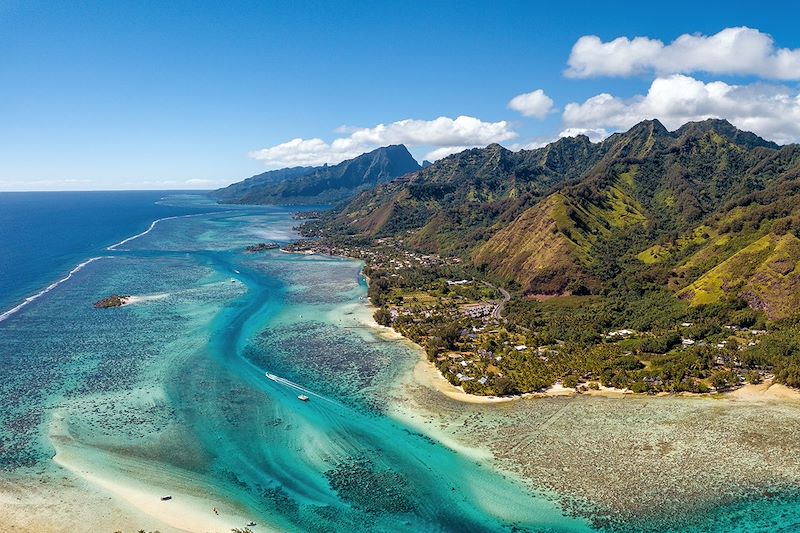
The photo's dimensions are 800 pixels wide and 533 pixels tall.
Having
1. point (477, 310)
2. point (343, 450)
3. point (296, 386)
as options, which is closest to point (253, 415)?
point (296, 386)

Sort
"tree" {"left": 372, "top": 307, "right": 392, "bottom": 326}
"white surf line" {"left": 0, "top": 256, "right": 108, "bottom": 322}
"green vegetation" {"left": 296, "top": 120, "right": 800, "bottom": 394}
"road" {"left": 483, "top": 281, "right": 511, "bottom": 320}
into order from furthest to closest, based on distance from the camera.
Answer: "road" {"left": 483, "top": 281, "right": 511, "bottom": 320}, "white surf line" {"left": 0, "top": 256, "right": 108, "bottom": 322}, "tree" {"left": 372, "top": 307, "right": 392, "bottom": 326}, "green vegetation" {"left": 296, "top": 120, "right": 800, "bottom": 394}

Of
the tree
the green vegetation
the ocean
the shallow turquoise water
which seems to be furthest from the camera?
the tree

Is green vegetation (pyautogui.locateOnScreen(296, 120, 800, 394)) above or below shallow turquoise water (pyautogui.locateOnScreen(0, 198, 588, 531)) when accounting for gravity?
above

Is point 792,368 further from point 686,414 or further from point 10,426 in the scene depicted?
point 10,426

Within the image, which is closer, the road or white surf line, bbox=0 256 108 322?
white surf line, bbox=0 256 108 322

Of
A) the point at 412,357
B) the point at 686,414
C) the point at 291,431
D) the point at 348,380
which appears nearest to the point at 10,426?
the point at 291,431

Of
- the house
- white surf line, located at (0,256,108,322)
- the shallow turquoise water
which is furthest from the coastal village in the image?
white surf line, located at (0,256,108,322)

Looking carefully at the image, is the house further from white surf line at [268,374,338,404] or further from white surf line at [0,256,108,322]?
white surf line at [0,256,108,322]
